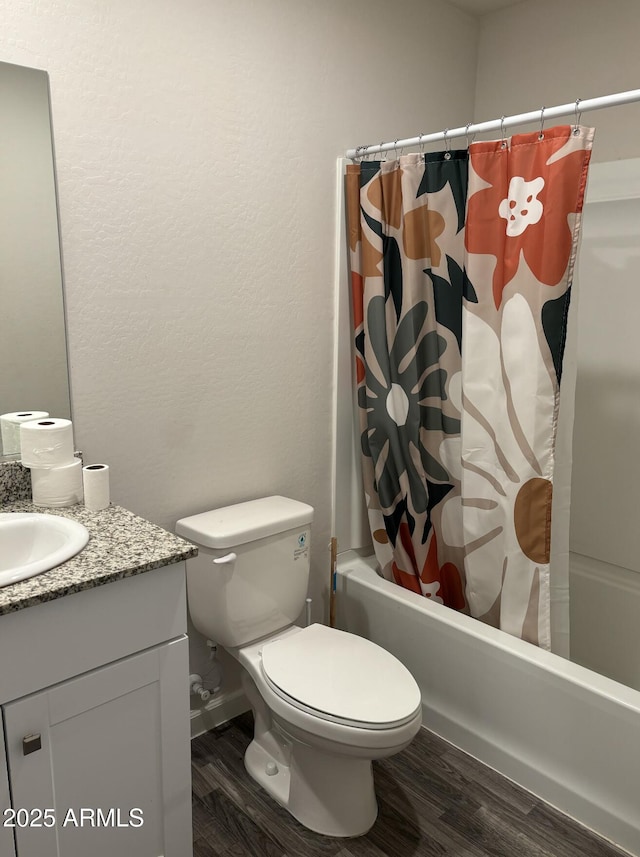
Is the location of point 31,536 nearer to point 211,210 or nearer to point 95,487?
point 95,487

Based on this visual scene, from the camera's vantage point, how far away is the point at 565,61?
2.40 metres

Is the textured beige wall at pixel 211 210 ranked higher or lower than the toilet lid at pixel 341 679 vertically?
higher

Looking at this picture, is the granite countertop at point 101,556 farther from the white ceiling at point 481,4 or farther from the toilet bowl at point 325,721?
the white ceiling at point 481,4

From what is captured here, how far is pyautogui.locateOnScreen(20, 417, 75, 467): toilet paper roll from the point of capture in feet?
5.16

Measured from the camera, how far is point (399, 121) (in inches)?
94.5

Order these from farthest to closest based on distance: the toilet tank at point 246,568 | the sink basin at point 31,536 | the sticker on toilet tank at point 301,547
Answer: the sticker on toilet tank at point 301,547
the toilet tank at point 246,568
the sink basin at point 31,536

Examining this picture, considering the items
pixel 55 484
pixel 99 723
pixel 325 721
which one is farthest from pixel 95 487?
pixel 325 721

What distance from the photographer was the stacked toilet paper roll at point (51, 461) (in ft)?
5.16

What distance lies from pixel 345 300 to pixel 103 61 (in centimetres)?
106

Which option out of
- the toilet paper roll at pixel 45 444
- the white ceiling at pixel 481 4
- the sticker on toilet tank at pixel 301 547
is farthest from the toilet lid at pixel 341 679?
the white ceiling at pixel 481 4

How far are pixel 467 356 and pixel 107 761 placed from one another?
1.40 m

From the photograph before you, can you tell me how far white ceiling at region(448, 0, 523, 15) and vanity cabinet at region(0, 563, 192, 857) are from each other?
235 centimetres

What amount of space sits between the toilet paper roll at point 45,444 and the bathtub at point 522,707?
1205mm

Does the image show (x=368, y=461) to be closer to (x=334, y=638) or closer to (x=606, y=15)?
(x=334, y=638)
